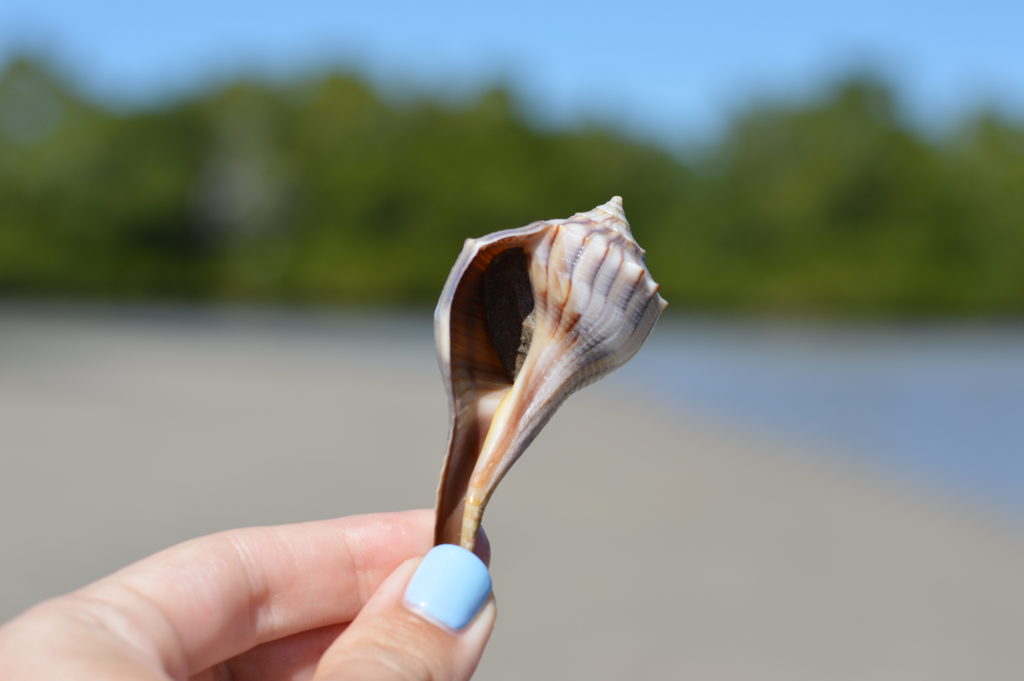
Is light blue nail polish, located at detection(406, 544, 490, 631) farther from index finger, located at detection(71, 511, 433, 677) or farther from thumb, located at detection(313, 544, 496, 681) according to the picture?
index finger, located at detection(71, 511, 433, 677)

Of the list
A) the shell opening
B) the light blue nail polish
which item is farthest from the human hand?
the shell opening

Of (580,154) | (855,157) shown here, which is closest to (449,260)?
(580,154)

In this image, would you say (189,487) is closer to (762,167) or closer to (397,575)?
(397,575)

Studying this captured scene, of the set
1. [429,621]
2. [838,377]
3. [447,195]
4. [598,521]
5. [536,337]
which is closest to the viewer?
[429,621]

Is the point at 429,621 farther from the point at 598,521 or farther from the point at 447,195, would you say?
the point at 447,195

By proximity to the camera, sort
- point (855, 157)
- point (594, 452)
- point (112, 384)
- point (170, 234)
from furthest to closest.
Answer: point (855, 157) < point (170, 234) < point (112, 384) < point (594, 452)

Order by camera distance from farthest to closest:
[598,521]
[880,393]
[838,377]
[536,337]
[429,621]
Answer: [838,377] → [880,393] → [598,521] → [536,337] → [429,621]

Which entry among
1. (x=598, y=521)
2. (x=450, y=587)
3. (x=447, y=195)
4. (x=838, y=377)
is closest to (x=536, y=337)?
(x=450, y=587)
